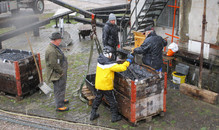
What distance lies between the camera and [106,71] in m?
5.97

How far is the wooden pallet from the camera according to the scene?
7188 millimetres

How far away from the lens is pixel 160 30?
35.4 feet

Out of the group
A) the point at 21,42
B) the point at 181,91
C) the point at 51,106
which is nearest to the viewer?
the point at 51,106

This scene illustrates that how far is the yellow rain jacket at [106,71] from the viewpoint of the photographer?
5906mm

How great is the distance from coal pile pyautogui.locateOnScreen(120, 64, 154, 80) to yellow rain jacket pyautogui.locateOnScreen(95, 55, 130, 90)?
53cm

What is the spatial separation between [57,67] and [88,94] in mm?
1352

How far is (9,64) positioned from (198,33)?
594 cm

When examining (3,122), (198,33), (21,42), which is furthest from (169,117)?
(21,42)

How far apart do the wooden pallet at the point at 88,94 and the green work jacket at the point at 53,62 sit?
1062 mm

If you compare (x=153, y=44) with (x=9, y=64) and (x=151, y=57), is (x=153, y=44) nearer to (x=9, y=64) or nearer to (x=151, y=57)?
(x=151, y=57)

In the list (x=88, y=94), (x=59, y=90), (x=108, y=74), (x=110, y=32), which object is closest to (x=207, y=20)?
(x=110, y=32)

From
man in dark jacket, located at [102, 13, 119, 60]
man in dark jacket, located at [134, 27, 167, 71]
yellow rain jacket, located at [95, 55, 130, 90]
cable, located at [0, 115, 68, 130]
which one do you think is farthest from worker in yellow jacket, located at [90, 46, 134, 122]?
man in dark jacket, located at [102, 13, 119, 60]

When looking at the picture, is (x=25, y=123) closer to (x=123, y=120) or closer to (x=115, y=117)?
(x=115, y=117)

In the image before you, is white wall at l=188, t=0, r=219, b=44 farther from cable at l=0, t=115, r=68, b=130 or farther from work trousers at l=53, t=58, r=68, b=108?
cable at l=0, t=115, r=68, b=130
